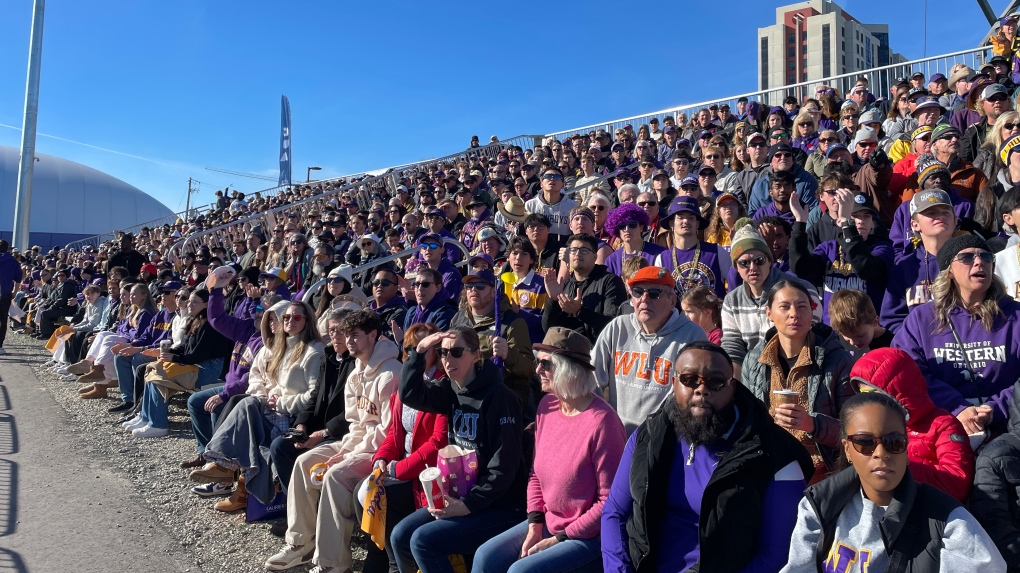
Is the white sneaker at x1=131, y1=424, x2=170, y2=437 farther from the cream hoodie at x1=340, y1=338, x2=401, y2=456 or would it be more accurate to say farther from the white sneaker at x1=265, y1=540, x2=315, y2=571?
the white sneaker at x1=265, y1=540, x2=315, y2=571

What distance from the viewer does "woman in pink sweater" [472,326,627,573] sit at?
3352mm

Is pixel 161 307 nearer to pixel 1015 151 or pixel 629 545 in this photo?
pixel 629 545

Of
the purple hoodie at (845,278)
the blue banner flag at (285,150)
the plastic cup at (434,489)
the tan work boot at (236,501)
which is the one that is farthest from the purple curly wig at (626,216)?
the blue banner flag at (285,150)

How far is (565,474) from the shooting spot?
3.51m

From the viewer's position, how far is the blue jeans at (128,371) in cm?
933

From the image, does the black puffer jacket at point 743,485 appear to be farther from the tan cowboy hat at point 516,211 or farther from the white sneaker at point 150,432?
the white sneaker at point 150,432

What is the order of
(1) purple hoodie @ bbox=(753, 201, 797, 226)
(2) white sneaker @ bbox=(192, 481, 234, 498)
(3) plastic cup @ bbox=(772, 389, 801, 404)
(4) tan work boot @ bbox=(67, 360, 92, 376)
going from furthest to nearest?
1. (4) tan work boot @ bbox=(67, 360, 92, 376)
2. (1) purple hoodie @ bbox=(753, 201, 797, 226)
3. (2) white sneaker @ bbox=(192, 481, 234, 498)
4. (3) plastic cup @ bbox=(772, 389, 801, 404)

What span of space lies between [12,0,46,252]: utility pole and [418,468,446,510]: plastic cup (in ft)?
108

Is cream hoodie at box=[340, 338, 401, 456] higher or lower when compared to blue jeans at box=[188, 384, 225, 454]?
higher

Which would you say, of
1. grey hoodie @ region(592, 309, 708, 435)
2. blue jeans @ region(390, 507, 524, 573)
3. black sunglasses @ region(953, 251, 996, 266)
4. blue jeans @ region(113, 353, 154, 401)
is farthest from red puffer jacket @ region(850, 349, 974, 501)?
blue jeans @ region(113, 353, 154, 401)

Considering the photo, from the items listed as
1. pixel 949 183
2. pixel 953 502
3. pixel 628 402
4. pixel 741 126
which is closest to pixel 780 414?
pixel 953 502

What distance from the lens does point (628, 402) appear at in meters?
3.98

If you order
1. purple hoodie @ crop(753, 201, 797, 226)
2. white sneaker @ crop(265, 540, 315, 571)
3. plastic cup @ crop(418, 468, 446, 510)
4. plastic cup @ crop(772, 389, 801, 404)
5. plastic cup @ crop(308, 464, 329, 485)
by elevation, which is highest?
purple hoodie @ crop(753, 201, 797, 226)

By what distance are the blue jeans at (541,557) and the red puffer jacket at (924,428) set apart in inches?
Result: 55.5
